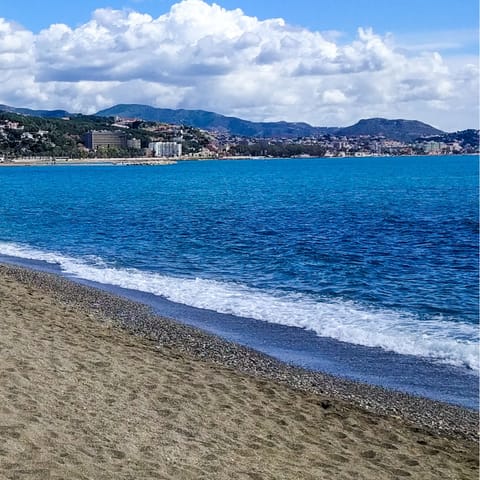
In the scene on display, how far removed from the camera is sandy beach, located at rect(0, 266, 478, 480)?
7641 mm

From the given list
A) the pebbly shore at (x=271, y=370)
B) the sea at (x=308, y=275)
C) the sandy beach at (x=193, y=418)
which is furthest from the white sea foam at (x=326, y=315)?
the sandy beach at (x=193, y=418)

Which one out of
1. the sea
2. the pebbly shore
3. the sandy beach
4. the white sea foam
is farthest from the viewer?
the white sea foam

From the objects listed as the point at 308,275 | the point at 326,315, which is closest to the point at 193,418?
the point at 326,315

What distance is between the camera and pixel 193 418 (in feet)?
30.8

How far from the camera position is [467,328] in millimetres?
16766

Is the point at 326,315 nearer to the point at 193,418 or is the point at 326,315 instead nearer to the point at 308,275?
the point at 308,275

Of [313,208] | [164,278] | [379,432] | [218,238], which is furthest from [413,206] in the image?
[379,432]

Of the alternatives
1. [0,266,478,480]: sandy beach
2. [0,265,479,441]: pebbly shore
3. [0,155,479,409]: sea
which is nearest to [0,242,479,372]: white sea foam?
[0,155,479,409]: sea

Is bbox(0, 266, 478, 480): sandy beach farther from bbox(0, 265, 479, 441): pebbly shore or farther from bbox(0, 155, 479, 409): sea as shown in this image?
bbox(0, 155, 479, 409): sea

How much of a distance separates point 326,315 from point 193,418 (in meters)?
8.90

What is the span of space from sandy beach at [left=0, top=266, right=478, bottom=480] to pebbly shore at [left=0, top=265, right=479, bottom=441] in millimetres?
40

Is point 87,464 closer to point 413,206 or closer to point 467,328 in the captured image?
point 467,328

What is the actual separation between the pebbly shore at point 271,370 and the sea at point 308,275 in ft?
1.68

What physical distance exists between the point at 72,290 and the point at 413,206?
137 feet
